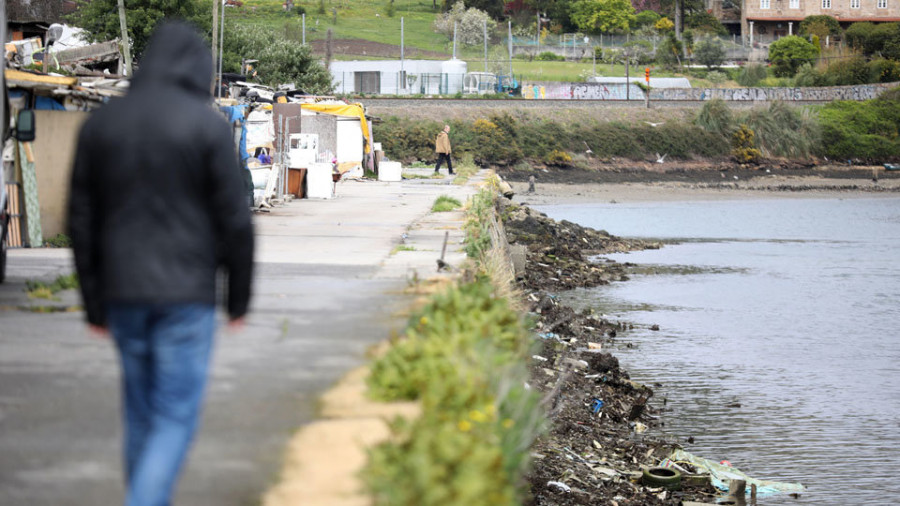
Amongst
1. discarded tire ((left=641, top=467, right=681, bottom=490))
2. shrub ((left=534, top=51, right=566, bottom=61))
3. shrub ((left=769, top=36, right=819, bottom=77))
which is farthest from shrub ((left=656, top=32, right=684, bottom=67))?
discarded tire ((left=641, top=467, right=681, bottom=490))

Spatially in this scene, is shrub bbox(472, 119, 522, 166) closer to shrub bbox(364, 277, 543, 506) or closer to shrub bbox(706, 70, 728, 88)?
shrub bbox(706, 70, 728, 88)

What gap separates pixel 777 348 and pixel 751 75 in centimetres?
7693

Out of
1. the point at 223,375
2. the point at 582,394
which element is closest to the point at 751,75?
the point at 582,394

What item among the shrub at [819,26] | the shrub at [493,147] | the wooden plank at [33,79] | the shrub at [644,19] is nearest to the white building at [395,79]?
the shrub at [493,147]

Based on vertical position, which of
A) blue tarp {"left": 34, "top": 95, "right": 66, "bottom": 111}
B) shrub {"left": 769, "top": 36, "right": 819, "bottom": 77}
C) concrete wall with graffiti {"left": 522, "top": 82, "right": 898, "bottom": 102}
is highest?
shrub {"left": 769, "top": 36, "right": 819, "bottom": 77}

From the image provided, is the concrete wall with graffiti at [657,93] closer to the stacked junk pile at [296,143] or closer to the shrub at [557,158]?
the shrub at [557,158]

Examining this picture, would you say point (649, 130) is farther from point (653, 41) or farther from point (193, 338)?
point (193, 338)

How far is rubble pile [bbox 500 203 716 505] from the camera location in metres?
11.2

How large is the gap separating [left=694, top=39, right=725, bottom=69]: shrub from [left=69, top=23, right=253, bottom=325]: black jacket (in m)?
104

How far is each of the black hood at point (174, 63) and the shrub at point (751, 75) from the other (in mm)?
93639

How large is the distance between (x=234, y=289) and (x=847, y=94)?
298ft

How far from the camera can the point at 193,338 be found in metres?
4.21

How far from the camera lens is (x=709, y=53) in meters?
103

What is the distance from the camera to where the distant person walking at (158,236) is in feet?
13.4
